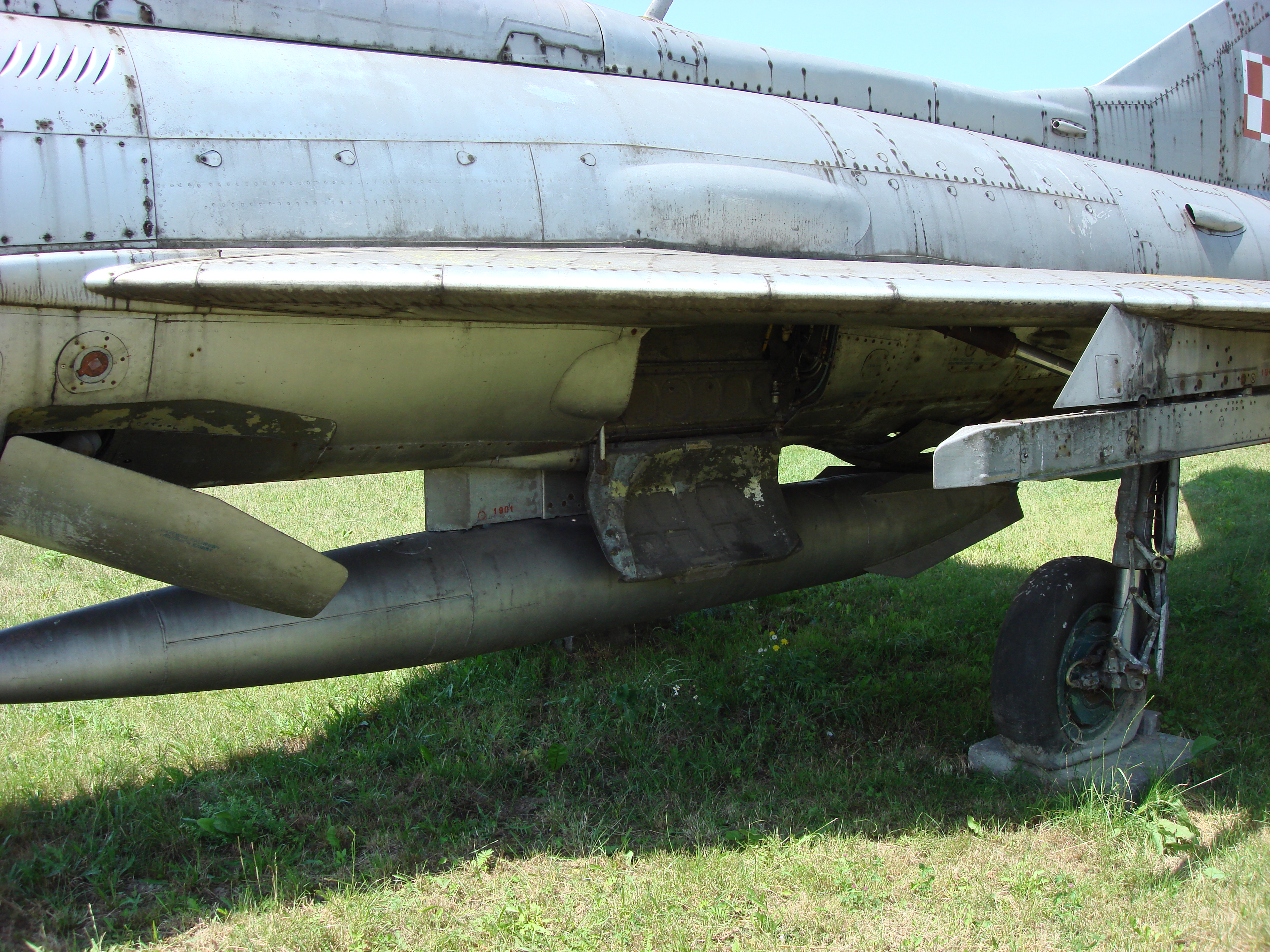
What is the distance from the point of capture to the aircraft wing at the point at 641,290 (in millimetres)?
2926

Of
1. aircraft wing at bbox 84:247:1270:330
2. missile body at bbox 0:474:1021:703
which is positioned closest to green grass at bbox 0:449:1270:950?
missile body at bbox 0:474:1021:703

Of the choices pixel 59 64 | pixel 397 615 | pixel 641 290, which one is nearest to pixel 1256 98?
pixel 641 290

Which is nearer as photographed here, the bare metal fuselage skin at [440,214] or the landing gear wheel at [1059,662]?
the bare metal fuselage skin at [440,214]

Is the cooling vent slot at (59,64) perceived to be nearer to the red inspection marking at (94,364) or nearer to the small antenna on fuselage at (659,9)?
the red inspection marking at (94,364)

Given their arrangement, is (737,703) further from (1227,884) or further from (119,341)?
(119,341)

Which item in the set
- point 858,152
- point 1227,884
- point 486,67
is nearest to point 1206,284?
point 858,152

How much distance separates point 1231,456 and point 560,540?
11.2m

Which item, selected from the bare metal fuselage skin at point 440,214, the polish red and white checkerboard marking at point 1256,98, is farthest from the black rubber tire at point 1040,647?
the polish red and white checkerboard marking at point 1256,98

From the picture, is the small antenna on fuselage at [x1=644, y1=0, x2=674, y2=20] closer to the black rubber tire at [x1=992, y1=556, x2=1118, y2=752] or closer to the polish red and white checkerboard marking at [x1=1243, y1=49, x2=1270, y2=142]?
the black rubber tire at [x1=992, y1=556, x2=1118, y2=752]

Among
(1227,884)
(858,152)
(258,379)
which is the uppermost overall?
(858,152)

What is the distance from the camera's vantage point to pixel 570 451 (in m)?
4.41

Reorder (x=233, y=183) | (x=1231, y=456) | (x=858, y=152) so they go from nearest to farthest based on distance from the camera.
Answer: (x=233, y=183) < (x=858, y=152) < (x=1231, y=456)

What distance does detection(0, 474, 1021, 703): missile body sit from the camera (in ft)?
11.3

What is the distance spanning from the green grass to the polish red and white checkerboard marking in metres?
3.69
